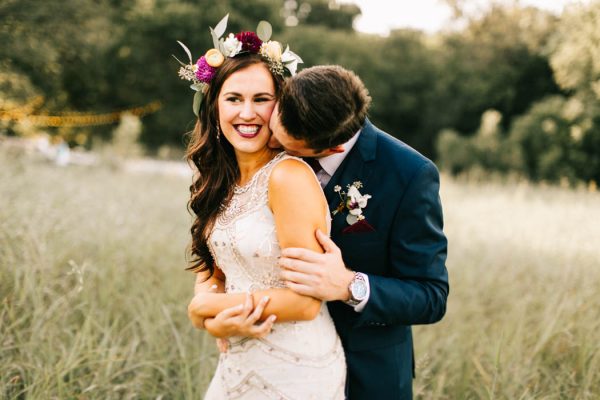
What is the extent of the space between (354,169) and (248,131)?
15.7 inches

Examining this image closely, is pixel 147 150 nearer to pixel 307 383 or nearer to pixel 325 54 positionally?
pixel 325 54

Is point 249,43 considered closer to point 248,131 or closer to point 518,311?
point 248,131

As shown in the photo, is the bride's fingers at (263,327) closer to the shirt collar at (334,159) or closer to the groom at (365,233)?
the groom at (365,233)

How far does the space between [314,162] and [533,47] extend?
2393cm

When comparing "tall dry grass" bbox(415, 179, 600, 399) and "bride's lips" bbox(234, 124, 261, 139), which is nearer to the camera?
"bride's lips" bbox(234, 124, 261, 139)

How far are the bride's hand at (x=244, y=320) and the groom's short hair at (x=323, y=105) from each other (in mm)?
532

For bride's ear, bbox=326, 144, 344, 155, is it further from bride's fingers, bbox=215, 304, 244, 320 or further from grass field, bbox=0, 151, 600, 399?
grass field, bbox=0, 151, 600, 399

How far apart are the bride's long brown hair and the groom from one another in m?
0.27

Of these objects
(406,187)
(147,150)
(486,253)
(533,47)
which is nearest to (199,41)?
(147,150)

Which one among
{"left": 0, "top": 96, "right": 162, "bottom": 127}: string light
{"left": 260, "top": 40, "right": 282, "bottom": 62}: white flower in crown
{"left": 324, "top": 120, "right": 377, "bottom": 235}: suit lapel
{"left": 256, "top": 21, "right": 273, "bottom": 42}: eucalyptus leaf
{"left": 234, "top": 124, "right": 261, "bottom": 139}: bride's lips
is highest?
{"left": 0, "top": 96, "right": 162, "bottom": 127}: string light

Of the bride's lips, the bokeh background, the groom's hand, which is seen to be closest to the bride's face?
the bride's lips

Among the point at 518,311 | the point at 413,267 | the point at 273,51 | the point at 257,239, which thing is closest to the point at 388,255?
the point at 413,267

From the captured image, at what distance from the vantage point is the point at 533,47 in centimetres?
2241

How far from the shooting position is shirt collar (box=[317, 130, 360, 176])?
183 cm
